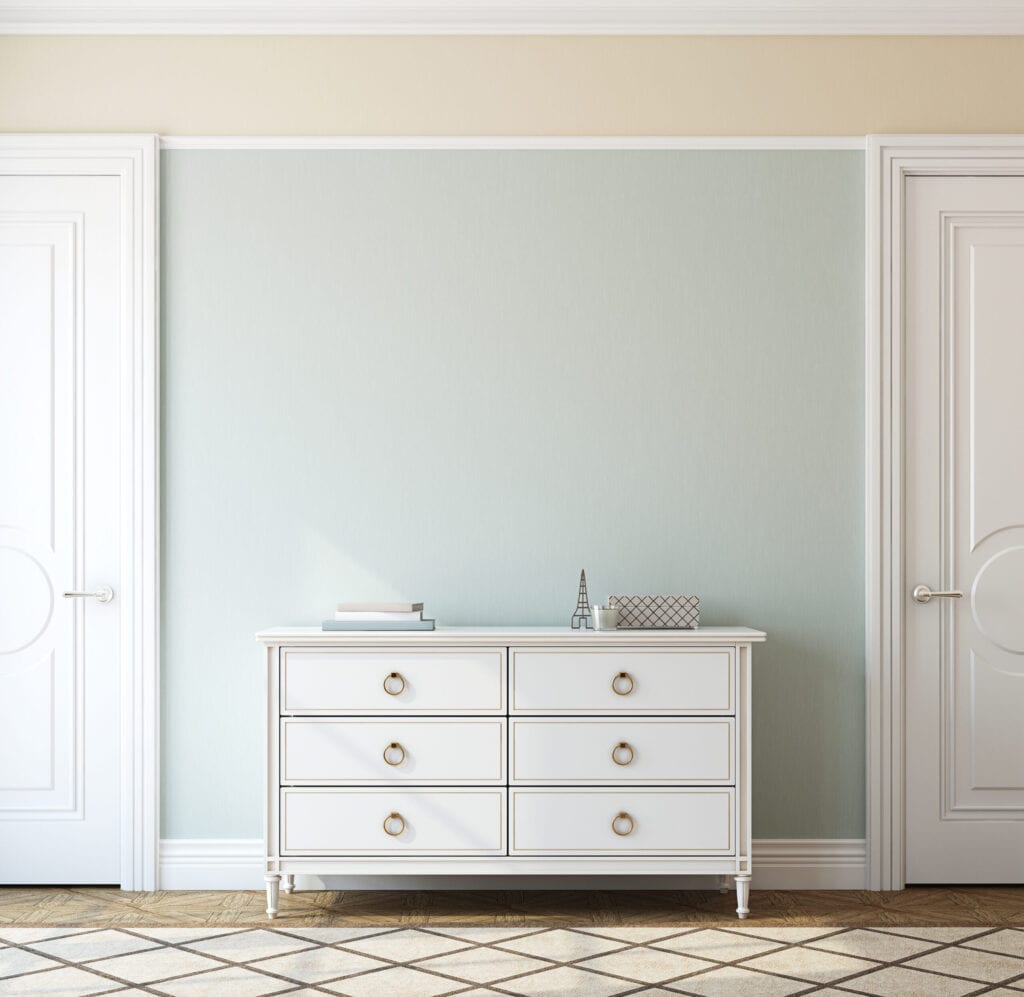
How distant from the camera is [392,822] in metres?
3.07

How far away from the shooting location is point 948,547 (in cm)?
350

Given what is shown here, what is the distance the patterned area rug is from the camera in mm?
2600

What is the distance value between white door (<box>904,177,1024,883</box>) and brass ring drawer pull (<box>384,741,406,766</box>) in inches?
63.2

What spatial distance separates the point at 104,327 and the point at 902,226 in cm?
253

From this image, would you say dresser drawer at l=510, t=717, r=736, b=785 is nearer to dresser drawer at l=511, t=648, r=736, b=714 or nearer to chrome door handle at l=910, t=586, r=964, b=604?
dresser drawer at l=511, t=648, r=736, b=714

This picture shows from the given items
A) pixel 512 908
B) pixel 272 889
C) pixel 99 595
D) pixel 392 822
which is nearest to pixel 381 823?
pixel 392 822

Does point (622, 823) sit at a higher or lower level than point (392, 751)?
lower

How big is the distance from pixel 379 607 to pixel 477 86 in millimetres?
1672

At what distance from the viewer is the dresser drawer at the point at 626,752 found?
3072mm

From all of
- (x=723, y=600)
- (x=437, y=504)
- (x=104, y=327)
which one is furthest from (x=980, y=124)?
(x=104, y=327)

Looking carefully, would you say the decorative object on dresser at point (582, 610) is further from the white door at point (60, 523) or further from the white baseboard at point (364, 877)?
the white door at point (60, 523)

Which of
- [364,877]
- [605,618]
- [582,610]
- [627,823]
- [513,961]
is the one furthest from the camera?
[364,877]

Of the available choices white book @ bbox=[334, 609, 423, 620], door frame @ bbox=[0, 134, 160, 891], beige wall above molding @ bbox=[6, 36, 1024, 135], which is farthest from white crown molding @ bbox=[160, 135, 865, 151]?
white book @ bbox=[334, 609, 423, 620]

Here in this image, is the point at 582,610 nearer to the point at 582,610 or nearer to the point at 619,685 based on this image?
the point at 582,610
